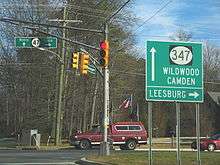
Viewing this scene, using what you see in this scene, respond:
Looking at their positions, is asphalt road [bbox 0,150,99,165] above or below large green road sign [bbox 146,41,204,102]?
below

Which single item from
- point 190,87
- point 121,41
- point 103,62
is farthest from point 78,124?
point 190,87

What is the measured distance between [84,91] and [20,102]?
9.94 metres

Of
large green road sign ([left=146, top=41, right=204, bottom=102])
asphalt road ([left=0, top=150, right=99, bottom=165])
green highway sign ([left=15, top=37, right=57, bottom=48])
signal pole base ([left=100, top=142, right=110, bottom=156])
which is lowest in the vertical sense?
asphalt road ([left=0, top=150, right=99, bottom=165])

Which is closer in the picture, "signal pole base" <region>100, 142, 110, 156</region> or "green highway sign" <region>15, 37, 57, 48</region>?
"signal pole base" <region>100, 142, 110, 156</region>

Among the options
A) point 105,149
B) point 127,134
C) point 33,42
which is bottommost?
point 105,149

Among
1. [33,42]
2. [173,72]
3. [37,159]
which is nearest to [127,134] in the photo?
[33,42]

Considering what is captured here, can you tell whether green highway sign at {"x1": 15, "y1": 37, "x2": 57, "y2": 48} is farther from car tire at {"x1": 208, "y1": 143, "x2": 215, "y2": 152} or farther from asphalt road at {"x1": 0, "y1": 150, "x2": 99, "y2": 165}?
car tire at {"x1": 208, "y1": 143, "x2": 215, "y2": 152}

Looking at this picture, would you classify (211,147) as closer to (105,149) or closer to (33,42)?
(105,149)

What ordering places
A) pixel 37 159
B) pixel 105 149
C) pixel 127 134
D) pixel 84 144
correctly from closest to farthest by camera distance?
1. pixel 37 159
2. pixel 105 149
3. pixel 127 134
4. pixel 84 144

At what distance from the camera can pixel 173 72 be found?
61.7 feet

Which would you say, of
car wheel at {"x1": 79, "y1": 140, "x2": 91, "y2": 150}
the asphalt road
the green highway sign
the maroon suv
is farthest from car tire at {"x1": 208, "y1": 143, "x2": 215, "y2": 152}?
the green highway sign

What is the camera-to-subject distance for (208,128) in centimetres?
7462

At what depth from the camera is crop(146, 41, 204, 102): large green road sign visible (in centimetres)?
1870

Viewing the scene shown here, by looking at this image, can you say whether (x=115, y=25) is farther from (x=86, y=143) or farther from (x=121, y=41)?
(x=86, y=143)
